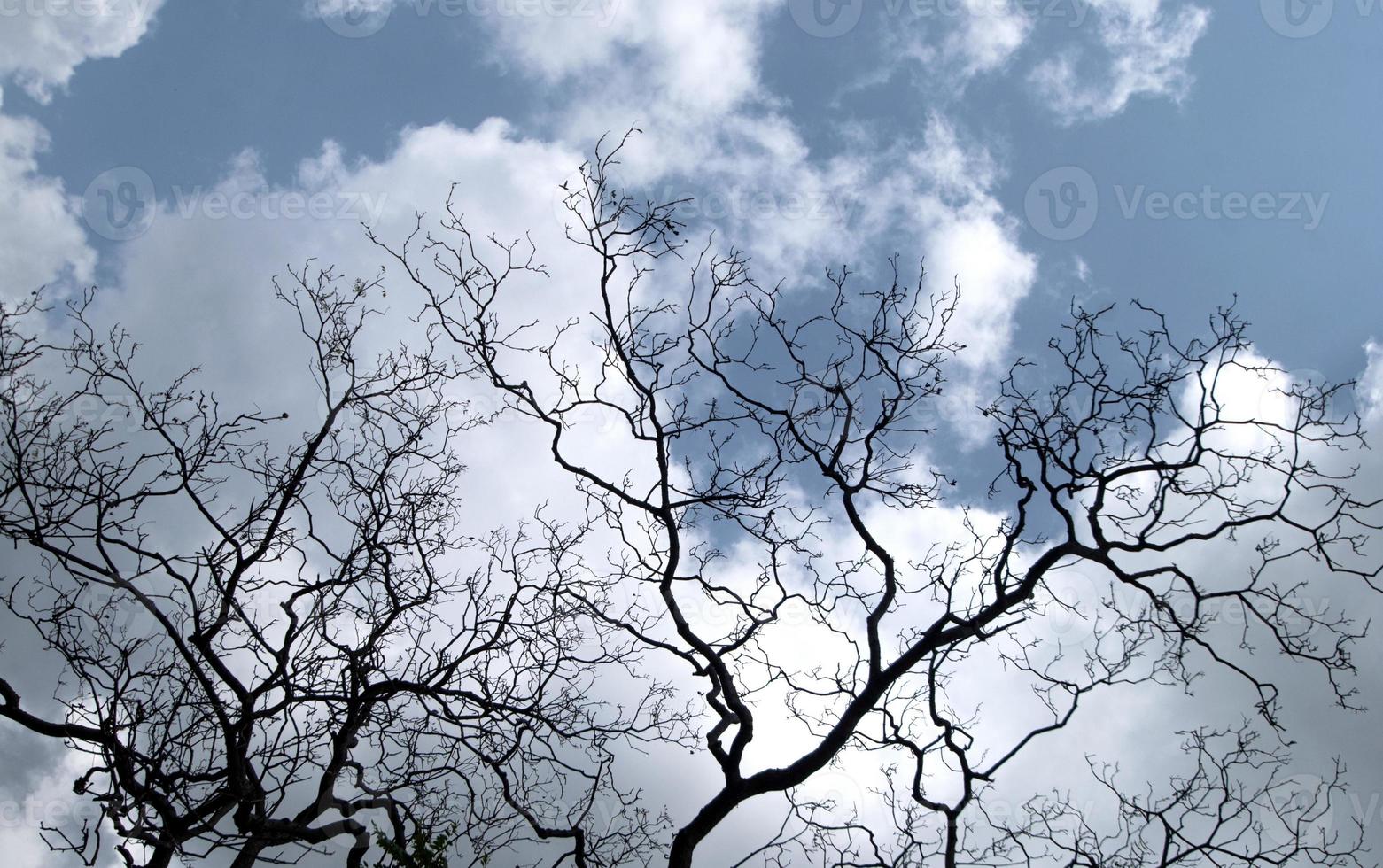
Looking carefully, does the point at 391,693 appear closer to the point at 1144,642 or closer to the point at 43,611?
the point at 43,611

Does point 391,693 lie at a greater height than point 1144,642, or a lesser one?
lesser

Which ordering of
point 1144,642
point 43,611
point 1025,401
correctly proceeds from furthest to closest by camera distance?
point 1144,642 < point 1025,401 < point 43,611

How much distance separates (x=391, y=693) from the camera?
816 cm

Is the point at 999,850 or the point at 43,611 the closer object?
the point at 43,611

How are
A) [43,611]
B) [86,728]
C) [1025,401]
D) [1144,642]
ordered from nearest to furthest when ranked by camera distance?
[86,728] < [43,611] < [1025,401] < [1144,642]

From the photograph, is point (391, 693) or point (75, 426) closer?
point (75, 426)

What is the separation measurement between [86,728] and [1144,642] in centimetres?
901

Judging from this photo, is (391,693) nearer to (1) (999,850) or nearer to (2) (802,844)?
(2) (802,844)

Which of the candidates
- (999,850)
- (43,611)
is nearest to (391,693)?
(43,611)

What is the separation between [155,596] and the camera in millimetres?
7273

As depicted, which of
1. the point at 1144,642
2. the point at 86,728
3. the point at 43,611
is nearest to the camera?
the point at 86,728

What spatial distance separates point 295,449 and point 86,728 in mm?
2781

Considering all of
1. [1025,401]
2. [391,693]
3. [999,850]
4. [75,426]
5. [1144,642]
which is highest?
[1025,401]

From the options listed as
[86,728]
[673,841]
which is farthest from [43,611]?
[673,841]
